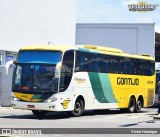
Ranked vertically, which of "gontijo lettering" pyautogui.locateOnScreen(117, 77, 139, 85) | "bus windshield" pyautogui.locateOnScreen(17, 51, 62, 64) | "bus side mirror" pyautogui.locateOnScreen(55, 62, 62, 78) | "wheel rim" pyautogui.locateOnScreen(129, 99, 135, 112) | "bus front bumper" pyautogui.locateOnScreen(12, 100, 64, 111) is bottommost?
"wheel rim" pyautogui.locateOnScreen(129, 99, 135, 112)

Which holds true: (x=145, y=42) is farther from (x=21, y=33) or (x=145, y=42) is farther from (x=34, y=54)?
(x=34, y=54)

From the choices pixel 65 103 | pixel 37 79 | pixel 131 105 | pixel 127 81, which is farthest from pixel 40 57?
pixel 131 105

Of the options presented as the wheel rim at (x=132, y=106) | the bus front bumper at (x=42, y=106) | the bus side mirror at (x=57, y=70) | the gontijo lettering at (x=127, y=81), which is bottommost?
→ the wheel rim at (x=132, y=106)

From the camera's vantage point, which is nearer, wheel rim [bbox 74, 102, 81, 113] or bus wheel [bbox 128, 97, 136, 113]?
wheel rim [bbox 74, 102, 81, 113]

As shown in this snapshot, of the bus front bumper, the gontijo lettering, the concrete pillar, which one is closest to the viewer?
the bus front bumper

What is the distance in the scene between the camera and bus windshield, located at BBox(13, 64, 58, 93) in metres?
23.5

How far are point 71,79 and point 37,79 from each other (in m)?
1.68

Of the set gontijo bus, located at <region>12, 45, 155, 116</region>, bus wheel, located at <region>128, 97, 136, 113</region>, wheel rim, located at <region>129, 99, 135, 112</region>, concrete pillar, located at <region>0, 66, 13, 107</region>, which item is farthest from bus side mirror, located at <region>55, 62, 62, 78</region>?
concrete pillar, located at <region>0, 66, 13, 107</region>

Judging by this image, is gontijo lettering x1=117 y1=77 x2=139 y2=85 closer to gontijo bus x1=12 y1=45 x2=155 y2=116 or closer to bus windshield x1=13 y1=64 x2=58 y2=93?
gontijo bus x1=12 y1=45 x2=155 y2=116

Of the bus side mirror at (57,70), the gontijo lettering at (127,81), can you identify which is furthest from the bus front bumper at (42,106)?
the gontijo lettering at (127,81)

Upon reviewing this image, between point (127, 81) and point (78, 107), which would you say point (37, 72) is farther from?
point (127, 81)

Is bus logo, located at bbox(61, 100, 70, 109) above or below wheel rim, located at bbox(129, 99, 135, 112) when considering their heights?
above

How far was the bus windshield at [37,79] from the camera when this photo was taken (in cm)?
2350

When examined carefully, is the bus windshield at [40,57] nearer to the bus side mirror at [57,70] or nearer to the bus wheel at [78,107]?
the bus side mirror at [57,70]
